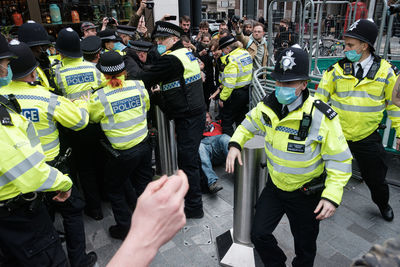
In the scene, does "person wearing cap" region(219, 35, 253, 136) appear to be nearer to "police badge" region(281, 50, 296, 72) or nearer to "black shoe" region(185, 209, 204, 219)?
"black shoe" region(185, 209, 204, 219)

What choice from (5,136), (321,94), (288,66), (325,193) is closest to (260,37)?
(321,94)

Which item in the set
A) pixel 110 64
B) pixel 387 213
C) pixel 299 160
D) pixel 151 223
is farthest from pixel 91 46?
pixel 387 213

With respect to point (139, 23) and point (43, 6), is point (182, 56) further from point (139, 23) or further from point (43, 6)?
point (43, 6)

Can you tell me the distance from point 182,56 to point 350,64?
1.83 meters

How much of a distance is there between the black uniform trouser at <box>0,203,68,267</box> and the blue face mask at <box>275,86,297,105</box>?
1977 mm

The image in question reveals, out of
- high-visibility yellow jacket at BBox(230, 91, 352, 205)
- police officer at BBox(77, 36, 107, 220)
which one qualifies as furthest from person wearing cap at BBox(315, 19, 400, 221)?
police officer at BBox(77, 36, 107, 220)

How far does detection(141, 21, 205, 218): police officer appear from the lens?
336cm

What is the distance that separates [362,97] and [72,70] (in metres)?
3.31

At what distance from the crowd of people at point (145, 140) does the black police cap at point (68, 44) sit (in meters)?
0.02

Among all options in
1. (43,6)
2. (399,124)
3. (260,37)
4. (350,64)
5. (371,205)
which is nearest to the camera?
(399,124)

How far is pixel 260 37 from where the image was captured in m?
6.49

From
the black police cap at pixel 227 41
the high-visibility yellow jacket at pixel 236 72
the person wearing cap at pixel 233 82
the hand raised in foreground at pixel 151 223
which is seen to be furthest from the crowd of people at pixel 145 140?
the black police cap at pixel 227 41

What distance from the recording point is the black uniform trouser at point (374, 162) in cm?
330

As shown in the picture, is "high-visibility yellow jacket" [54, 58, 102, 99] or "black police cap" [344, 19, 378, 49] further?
"high-visibility yellow jacket" [54, 58, 102, 99]
